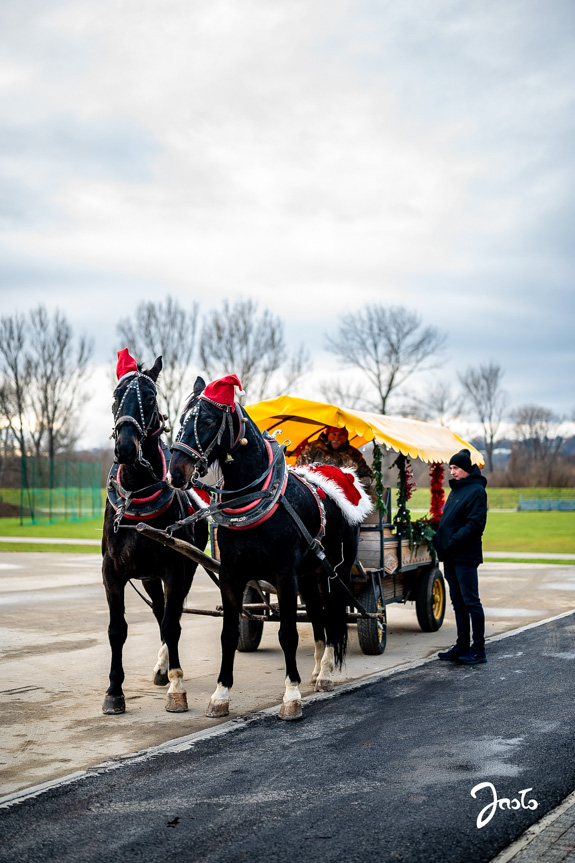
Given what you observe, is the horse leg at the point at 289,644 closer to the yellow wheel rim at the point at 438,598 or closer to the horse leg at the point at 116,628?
the horse leg at the point at 116,628

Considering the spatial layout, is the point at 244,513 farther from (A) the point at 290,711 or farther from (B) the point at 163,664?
(B) the point at 163,664

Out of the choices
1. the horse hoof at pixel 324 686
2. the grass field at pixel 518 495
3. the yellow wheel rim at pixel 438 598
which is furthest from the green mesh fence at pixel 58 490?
the horse hoof at pixel 324 686

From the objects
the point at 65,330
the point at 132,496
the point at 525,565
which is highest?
the point at 65,330

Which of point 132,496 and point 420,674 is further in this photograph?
point 420,674

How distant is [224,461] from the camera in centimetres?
604

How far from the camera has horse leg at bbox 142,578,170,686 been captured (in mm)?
7121

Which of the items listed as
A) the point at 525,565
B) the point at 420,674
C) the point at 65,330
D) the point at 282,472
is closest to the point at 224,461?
the point at 282,472

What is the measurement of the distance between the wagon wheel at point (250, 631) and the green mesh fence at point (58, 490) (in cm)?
3035

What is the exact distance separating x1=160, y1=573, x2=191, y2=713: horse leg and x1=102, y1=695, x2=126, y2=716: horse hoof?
0.34 m

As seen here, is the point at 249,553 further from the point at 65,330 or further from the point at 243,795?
the point at 65,330

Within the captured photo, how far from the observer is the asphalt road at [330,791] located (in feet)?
12.2

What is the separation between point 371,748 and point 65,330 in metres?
46.8
